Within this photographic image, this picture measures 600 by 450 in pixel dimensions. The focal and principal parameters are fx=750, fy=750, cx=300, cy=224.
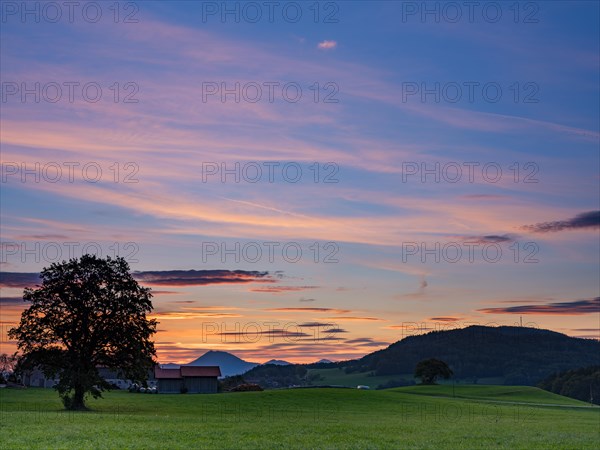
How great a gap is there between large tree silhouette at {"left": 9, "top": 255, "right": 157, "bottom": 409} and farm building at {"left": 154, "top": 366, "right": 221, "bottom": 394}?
7089 centimetres

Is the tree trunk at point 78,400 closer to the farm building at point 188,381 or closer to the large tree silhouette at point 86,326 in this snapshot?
the large tree silhouette at point 86,326

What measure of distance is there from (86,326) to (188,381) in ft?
246

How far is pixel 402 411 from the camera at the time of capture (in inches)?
3777

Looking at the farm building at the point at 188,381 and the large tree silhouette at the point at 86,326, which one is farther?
the farm building at the point at 188,381

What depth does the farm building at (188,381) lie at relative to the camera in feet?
504

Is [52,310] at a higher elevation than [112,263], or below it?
below

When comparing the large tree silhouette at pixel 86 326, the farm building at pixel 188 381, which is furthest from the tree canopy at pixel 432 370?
the large tree silhouette at pixel 86 326

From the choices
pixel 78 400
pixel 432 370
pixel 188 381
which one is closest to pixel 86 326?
pixel 78 400

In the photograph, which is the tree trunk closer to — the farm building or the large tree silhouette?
the large tree silhouette

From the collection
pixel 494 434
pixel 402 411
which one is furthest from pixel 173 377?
pixel 494 434

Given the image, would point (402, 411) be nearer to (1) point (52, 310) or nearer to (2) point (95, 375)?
(2) point (95, 375)

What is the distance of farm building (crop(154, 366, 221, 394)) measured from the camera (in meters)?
154

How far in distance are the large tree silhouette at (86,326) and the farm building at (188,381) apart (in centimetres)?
7089

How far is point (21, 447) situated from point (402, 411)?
216 ft
